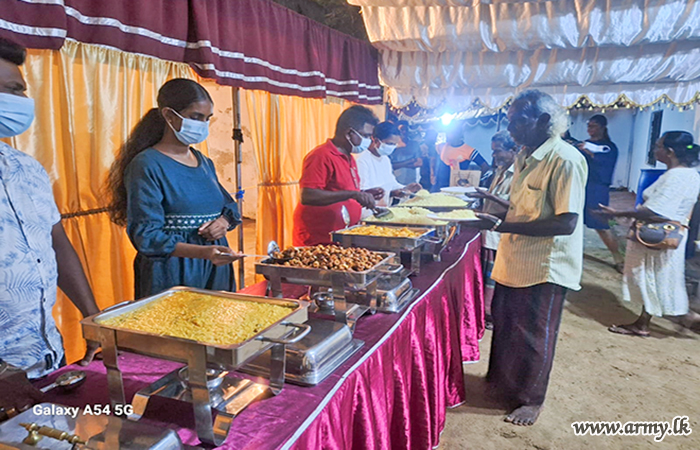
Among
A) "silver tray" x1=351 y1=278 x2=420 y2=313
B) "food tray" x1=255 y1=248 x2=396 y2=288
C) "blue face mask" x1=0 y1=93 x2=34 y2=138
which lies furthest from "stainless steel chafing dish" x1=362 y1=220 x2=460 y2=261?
"blue face mask" x1=0 y1=93 x2=34 y2=138

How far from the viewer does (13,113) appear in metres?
1.46

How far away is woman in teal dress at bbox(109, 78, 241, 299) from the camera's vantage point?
1704 mm

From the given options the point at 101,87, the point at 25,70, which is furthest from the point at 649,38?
the point at 25,70

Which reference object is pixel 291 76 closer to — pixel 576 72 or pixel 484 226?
pixel 484 226

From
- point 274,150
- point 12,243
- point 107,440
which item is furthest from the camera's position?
point 274,150

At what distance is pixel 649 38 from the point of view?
3727 mm

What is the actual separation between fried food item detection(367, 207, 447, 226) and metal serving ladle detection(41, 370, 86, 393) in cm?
180

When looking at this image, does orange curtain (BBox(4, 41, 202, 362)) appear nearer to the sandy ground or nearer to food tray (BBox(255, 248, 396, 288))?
food tray (BBox(255, 248, 396, 288))

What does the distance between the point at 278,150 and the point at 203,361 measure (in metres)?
A: 3.46

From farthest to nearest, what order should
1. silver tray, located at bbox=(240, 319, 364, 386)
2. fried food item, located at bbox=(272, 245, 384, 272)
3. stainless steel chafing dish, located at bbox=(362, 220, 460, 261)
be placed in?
stainless steel chafing dish, located at bbox=(362, 220, 460, 261) < fried food item, located at bbox=(272, 245, 384, 272) < silver tray, located at bbox=(240, 319, 364, 386)

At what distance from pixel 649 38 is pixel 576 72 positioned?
27.1 inches

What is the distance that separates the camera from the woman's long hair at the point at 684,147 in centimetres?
351

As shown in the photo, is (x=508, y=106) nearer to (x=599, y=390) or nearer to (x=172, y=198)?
(x=599, y=390)

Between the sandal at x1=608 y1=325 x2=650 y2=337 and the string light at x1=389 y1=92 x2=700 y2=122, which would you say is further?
the string light at x1=389 y1=92 x2=700 y2=122
